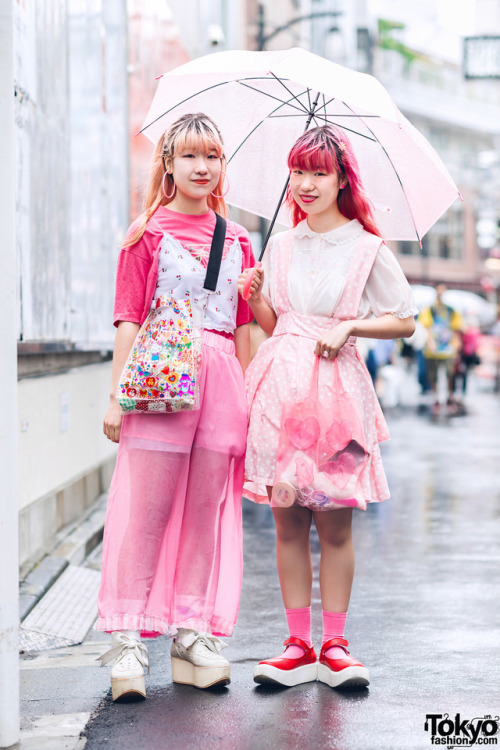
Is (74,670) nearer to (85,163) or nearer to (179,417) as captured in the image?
(179,417)

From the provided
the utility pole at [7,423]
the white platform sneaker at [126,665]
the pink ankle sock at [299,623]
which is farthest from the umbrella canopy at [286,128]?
the white platform sneaker at [126,665]

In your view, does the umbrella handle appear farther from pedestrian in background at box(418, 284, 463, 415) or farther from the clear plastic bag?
pedestrian in background at box(418, 284, 463, 415)

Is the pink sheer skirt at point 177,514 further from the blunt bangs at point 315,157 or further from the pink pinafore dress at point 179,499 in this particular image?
the blunt bangs at point 315,157

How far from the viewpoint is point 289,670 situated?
3.80 m

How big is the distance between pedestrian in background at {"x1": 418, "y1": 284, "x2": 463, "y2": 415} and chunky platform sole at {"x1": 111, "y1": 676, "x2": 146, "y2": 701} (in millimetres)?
14759

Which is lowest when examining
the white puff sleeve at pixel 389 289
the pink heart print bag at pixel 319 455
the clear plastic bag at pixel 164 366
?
the pink heart print bag at pixel 319 455

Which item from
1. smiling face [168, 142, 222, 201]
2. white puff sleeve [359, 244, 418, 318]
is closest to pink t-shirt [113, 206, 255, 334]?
smiling face [168, 142, 222, 201]

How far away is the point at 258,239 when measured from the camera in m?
17.0

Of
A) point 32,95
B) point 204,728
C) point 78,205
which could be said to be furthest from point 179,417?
point 78,205

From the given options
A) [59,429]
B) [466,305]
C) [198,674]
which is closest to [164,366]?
[198,674]

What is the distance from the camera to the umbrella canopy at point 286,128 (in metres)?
3.91

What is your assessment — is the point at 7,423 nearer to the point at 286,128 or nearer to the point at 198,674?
the point at 198,674

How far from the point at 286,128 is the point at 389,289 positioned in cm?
86

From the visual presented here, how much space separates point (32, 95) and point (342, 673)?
142 inches
